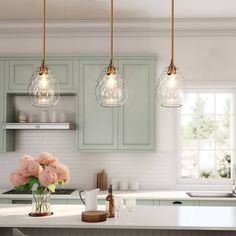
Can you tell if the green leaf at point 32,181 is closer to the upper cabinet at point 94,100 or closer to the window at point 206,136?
the upper cabinet at point 94,100

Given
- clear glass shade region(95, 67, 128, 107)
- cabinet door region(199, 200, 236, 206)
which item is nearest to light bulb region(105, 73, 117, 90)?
clear glass shade region(95, 67, 128, 107)

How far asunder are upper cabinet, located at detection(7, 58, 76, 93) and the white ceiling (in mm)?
555

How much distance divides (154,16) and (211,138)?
178 cm

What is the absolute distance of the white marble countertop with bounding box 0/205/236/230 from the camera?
2975 mm

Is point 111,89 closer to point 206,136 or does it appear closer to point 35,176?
point 35,176

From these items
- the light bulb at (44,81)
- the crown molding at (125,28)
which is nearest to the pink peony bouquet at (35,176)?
the light bulb at (44,81)

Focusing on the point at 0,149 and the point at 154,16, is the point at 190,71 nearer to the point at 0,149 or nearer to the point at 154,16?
the point at 154,16

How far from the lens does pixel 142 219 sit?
314cm

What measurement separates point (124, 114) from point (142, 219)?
218 centimetres

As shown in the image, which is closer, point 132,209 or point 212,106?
point 132,209

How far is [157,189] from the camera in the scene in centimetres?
539

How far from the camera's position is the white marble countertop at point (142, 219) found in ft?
9.76

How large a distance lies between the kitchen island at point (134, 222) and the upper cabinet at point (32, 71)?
6.30 ft

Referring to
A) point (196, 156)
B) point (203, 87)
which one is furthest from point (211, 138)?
point (203, 87)
